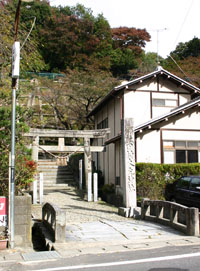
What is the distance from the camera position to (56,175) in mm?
24781

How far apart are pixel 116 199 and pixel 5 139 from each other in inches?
320

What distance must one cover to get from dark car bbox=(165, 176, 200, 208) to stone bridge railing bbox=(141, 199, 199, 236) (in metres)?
2.04

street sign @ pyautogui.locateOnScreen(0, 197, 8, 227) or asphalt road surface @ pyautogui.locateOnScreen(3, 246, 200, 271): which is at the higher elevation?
street sign @ pyautogui.locateOnScreen(0, 197, 8, 227)

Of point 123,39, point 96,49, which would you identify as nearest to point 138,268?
point 96,49

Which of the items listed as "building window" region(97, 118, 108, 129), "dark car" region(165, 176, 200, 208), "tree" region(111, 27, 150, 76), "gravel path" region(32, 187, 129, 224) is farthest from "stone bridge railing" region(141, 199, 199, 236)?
"tree" region(111, 27, 150, 76)

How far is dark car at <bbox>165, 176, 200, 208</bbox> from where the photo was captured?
12.3m

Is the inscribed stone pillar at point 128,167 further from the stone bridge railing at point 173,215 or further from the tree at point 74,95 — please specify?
the tree at point 74,95

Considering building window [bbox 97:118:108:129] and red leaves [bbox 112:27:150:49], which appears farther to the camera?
red leaves [bbox 112:27:150:49]

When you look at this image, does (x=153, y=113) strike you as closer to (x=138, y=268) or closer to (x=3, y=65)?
(x=3, y=65)

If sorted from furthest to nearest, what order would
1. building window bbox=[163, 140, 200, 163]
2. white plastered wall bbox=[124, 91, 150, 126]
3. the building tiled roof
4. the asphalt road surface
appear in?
white plastered wall bbox=[124, 91, 150, 126] < the building tiled roof < building window bbox=[163, 140, 200, 163] < the asphalt road surface

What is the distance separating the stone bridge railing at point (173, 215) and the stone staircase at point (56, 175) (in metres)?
11.4

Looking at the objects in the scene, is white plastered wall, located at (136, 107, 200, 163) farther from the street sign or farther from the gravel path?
the street sign

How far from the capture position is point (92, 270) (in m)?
5.87

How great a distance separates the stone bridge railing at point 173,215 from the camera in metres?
8.88
